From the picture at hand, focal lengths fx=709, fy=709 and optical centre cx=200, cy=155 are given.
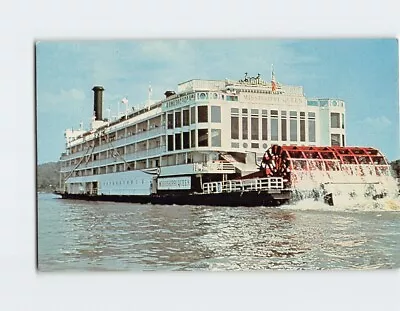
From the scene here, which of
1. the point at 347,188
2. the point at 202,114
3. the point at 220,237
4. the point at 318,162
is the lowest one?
the point at 220,237

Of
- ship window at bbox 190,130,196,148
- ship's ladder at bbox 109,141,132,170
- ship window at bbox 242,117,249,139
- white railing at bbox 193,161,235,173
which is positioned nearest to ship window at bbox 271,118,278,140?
ship window at bbox 242,117,249,139

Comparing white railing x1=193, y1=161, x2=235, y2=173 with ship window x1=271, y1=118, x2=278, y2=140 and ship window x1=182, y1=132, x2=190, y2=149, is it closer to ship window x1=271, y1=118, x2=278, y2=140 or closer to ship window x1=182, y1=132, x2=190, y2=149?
ship window x1=182, y1=132, x2=190, y2=149

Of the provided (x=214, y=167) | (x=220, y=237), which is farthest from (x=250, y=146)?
(x=220, y=237)

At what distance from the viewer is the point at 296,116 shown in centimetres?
298

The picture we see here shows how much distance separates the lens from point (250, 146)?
297 cm

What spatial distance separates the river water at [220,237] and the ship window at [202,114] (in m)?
0.37

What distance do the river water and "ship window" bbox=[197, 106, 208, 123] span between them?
1.22 ft

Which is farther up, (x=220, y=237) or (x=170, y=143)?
(x=170, y=143)

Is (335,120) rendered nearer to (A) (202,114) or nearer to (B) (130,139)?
(A) (202,114)

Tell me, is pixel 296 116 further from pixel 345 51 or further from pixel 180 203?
pixel 180 203

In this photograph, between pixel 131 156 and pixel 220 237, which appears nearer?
pixel 220 237

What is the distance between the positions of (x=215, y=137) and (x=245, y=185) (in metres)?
0.24

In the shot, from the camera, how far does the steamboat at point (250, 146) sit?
2.96 m

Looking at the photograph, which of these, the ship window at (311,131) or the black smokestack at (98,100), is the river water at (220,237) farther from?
the black smokestack at (98,100)
